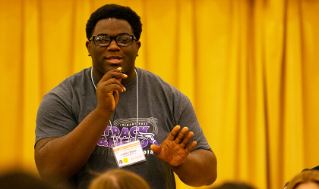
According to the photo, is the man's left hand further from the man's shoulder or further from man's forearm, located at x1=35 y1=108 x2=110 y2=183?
the man's shoulder

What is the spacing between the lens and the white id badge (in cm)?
188

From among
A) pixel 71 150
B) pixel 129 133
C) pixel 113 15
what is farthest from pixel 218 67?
pixel 71 150

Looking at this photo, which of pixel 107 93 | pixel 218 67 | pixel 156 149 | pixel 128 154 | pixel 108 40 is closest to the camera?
pixel 156 149

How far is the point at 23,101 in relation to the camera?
3676mm

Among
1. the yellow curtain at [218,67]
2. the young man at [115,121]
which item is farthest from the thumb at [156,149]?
the yellow curtain at [218,67]

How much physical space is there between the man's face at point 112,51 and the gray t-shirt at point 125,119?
0.12 meters

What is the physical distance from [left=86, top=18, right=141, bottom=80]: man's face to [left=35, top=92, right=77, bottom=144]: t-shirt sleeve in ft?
0.93

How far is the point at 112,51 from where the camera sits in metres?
1.98

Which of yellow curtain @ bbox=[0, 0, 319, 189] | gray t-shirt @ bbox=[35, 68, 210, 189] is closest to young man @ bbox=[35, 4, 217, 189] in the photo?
gray t-shirt @ bbox=[35, 68, 210, 189]

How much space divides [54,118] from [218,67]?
7.58 feet

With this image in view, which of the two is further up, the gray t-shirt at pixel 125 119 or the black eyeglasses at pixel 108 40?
the black eyeglasses at pixel 108 40

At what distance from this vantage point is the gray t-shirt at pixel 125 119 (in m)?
1.86

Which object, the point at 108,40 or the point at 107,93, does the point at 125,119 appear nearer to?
the point at 107,93

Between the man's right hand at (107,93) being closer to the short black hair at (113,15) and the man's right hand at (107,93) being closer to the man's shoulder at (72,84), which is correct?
the man's shoulder at (72,84)
